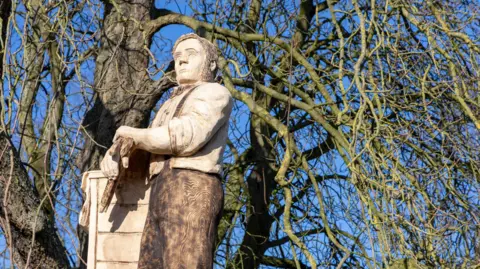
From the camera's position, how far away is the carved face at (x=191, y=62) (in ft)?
17.0

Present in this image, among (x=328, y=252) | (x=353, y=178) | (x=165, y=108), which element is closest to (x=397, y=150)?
(x=353, y=178)

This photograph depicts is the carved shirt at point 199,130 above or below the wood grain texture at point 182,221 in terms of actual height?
above

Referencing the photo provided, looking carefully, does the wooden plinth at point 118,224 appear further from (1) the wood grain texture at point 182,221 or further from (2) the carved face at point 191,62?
(2) the carved face at point 191,62

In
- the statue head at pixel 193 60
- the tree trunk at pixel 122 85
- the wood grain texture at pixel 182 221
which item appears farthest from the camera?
the tree trunk at pixel 122 85

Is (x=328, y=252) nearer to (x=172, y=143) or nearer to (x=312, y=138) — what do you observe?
(x=312, y=138)

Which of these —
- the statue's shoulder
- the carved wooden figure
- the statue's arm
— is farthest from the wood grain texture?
the statue's shoulder

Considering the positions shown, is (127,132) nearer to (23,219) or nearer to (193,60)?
(193,60)

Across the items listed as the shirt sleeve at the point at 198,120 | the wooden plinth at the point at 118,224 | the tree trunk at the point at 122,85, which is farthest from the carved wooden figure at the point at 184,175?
the tree trunk at the point at 122,85

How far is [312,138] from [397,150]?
183cm

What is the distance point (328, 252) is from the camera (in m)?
8.07

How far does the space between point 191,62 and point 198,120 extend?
40 centimetres

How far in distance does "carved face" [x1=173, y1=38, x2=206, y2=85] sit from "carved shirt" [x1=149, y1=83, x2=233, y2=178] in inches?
3.6

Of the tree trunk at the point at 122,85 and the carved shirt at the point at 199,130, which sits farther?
the tree trunk at the point at 122,85

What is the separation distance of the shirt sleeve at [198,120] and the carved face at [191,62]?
14 centimetres
